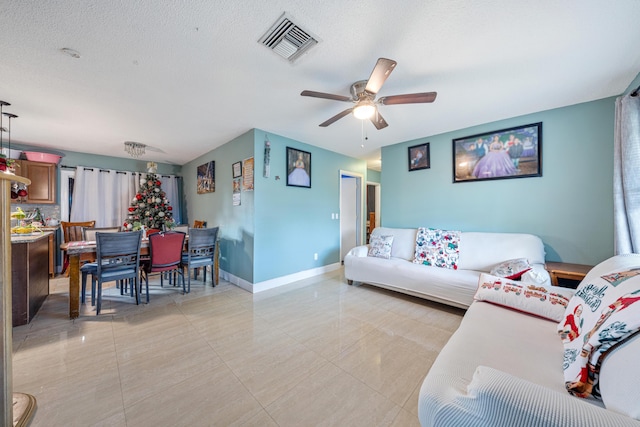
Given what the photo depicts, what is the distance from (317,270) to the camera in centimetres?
426

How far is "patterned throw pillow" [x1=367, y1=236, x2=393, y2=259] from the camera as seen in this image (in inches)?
138

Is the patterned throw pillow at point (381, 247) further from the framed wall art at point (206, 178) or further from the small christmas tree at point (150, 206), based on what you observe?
the small christmas tree at point (150, 206)

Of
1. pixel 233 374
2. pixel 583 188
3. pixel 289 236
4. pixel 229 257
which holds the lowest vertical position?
pixel 233 374

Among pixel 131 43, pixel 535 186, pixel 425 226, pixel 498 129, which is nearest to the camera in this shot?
pixel 131 43

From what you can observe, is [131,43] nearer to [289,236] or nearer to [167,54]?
[167,54]

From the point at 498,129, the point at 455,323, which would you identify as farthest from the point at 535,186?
the point at 455,323

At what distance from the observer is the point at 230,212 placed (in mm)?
3900

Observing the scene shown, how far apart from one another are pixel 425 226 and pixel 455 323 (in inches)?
65.8

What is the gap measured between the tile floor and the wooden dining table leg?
0.33 feet

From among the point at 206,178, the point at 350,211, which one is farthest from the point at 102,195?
the point at 350,211

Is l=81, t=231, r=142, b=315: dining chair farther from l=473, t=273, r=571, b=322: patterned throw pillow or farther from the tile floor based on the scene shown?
l=473, t=273, r=571, b=322: patterned throw pillow

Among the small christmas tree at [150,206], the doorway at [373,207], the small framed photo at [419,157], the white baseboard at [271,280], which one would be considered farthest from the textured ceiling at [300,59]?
the doorway at [373,207]

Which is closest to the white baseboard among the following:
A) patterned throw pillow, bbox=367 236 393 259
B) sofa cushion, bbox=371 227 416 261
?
patterned throw pillow, bbox=367 236 393 259

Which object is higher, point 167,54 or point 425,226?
point 167,54
